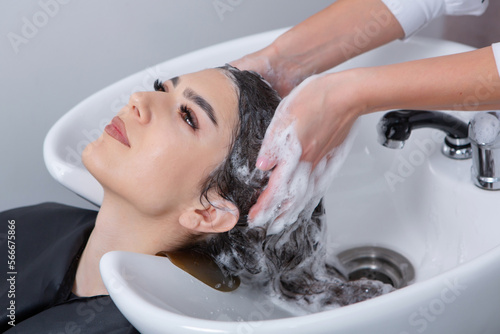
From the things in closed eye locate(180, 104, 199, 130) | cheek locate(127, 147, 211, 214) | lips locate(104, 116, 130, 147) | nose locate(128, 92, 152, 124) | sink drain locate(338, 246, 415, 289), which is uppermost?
nose locate(128, 92, 152, 124)

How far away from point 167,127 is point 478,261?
0.60 metres

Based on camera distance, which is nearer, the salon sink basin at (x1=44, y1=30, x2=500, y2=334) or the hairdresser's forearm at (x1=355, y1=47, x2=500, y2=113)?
the salon sink basin at (x1=44, y1=30, x2=500, y2=334)

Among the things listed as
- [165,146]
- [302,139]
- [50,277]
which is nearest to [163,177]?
[165,146]

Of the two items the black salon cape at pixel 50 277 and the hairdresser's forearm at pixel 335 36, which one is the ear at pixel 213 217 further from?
the hairdresser's forearm at pixel 335 36

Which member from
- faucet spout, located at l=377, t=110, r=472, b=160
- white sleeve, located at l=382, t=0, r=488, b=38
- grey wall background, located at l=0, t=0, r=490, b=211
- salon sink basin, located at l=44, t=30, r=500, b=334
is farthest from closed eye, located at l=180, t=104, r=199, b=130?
grey wall background, located at l=0, t=0, r=490, b=211

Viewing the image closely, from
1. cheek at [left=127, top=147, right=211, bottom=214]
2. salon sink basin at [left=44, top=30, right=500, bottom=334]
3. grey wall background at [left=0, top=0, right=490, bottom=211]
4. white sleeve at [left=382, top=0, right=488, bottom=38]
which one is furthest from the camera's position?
grey wall background at [left=0, top=0, right=490, bottom=211]

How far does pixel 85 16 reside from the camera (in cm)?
177

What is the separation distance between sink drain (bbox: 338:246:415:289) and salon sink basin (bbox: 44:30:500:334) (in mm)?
15

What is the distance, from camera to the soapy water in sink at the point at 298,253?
1199mm

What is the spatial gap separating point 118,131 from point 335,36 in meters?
0.55

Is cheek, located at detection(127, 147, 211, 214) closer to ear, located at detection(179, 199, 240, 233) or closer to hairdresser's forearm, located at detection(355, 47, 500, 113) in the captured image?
ear, located at detection(179, 199, 240, 233)

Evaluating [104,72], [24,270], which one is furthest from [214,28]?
[24,270]

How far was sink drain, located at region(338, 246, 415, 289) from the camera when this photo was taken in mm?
1393

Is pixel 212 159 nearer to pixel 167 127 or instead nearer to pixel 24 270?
pixel 167 127
